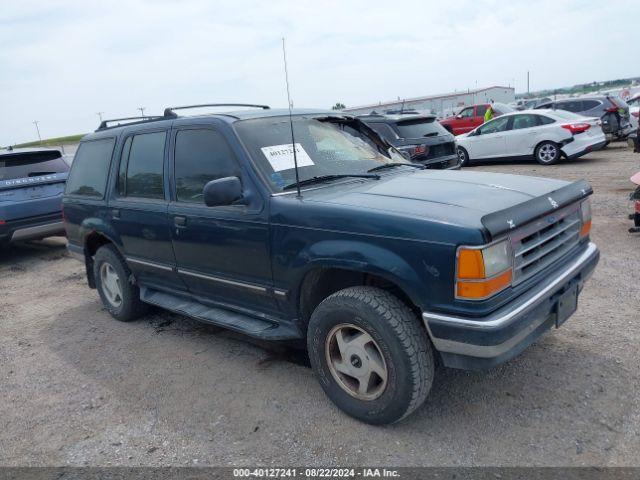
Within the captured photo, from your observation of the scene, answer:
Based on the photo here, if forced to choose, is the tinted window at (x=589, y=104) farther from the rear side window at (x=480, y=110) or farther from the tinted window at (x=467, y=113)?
the tinted window at (x=467, y=113)

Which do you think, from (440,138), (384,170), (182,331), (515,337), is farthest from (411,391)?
(440,138)

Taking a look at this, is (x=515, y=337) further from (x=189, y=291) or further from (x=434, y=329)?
(x=189, y=291)

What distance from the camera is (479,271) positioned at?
2.54 meters

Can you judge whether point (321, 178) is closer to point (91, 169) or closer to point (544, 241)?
point (544, 241)

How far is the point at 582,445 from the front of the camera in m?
2.75

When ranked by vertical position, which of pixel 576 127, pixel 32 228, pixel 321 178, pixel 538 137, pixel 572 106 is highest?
pixel 321 178

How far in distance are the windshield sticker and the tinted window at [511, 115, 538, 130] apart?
1124 cm

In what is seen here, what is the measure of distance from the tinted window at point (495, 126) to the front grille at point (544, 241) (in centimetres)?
1120

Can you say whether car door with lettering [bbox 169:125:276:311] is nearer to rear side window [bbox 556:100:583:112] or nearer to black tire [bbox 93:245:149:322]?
black tire [bbox 93:245:149:322]

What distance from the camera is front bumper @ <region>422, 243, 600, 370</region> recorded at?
8.41 ft

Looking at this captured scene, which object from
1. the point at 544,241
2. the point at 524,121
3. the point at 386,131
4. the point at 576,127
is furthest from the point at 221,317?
the point at 524,121

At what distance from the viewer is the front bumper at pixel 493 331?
101 inches

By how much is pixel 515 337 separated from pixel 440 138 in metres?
7.60

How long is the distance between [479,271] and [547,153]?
11.7 meters
